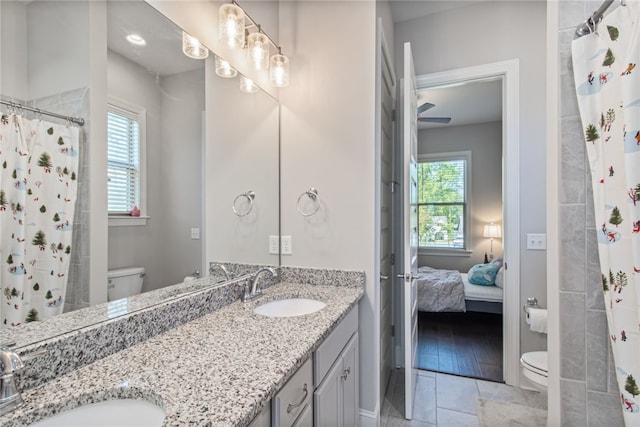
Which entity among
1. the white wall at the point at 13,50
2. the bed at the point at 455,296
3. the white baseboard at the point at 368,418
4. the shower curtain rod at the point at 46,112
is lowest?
the white baseboard at the point at 368,418

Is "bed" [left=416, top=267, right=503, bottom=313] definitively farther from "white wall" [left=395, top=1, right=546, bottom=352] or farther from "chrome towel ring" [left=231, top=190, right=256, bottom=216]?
"chrome towel ring" [left=231, top=190, right=256, bottom=216]

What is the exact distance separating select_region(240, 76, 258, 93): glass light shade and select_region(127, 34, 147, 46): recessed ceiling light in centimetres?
60

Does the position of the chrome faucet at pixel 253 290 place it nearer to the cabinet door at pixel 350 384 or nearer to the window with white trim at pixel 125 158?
the cabinet door at pixel 350 384

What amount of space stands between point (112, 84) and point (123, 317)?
2.48 feet

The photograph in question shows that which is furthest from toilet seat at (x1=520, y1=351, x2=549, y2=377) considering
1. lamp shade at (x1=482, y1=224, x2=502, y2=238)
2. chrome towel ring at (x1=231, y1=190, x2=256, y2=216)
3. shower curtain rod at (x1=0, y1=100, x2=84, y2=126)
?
lamp shade at (x1=482, y1=224, x2=502, y2=238)

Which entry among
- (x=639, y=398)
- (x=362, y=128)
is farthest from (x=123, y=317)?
(x=639, y=398)

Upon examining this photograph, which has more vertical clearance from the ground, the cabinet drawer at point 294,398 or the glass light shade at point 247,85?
the glass light shade at point 247,85

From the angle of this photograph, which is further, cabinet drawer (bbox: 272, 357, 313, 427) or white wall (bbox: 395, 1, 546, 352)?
white wall (bbox: 395, 1, 546, 352)

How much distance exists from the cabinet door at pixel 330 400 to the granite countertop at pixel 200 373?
200mm

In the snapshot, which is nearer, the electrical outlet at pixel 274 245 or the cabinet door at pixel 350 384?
the cabinet door at pixel 350 384

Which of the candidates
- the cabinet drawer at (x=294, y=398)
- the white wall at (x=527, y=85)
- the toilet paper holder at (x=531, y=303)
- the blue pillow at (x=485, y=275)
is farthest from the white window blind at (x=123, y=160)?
the blue pillow at (x=485, y=275)

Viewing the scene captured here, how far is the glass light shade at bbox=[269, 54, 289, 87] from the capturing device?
1.76 metres

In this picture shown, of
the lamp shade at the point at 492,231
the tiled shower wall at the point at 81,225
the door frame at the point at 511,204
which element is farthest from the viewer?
the lamp shade at the point at 492,231

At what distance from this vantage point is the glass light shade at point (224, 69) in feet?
4.84
